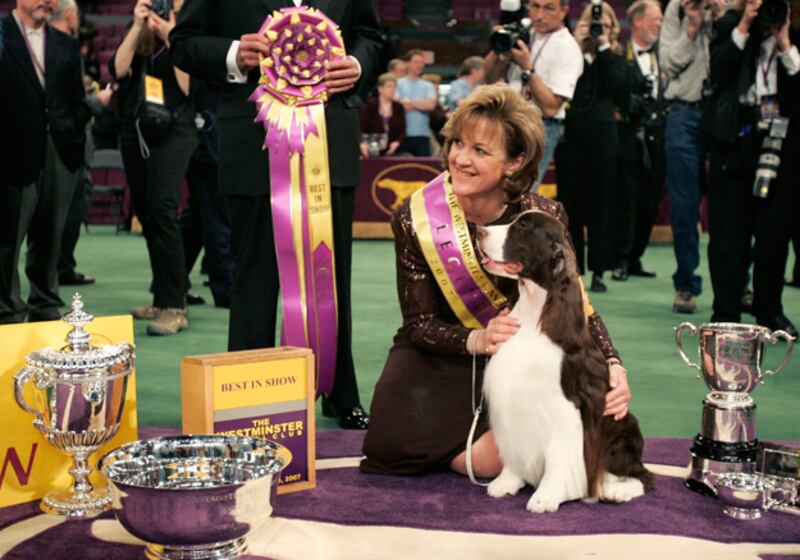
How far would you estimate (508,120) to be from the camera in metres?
2.71

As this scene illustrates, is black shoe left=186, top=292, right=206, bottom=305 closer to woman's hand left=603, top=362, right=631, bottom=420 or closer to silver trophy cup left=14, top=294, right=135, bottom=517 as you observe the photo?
silver trophy cup left=14, top=294, right=135, bottom=517

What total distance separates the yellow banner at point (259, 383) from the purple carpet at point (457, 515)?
26 cm

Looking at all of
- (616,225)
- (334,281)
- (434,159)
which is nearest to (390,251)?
(434,159)

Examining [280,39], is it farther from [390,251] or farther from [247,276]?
[390,251]

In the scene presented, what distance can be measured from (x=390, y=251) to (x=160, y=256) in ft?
12.7

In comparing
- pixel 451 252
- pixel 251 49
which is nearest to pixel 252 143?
pixel 251 49

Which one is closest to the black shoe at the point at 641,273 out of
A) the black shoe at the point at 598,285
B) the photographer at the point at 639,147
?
the photographer at the point at 639,147

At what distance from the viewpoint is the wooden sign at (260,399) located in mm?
2607

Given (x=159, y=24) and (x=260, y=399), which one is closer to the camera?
(x=260, y=399)

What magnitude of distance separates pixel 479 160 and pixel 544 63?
3230 millimetres

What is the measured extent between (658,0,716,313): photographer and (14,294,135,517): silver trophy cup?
12.3ft

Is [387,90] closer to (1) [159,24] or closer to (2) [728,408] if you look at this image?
(1) [159,24]

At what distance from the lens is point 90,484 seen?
103 inches

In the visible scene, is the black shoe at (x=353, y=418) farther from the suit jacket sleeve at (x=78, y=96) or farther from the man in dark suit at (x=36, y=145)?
the suit jacket sleeve at (x=78, y=96)
